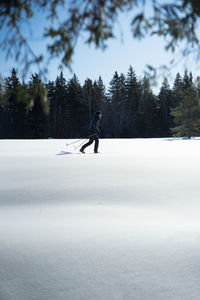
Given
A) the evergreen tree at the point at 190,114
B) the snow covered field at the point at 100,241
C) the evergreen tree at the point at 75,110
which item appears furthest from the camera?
the evergreen tree at the point at 75,110

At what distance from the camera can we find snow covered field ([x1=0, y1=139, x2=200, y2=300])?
2076 mm

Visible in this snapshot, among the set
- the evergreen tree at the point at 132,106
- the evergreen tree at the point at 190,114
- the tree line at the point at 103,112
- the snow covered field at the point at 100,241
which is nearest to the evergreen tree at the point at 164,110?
the tree line at the point at 103,112

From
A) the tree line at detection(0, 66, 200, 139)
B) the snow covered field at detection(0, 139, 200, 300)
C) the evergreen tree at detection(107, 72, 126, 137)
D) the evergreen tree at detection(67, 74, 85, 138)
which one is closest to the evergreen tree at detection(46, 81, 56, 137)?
the tree line at detection(0, 66, 200, 139)

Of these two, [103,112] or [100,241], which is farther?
[103,112]

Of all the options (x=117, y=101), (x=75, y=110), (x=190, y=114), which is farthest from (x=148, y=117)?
(x=190, y=114)

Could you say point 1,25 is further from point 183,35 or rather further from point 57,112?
point 57,112

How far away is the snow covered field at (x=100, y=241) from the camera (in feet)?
6.81

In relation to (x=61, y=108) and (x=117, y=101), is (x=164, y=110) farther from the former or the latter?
(x=61, y=108)

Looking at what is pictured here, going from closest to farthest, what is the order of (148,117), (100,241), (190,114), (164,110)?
(100,241), (190,114), (148,117), (164,110)

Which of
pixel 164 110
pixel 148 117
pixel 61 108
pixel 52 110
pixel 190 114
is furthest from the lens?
pixel 52 110

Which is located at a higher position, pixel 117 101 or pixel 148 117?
pixel 117 101

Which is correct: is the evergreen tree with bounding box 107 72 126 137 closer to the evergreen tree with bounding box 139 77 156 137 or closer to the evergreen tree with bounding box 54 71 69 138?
the evergreen tree with bounding box 139 77 156 137

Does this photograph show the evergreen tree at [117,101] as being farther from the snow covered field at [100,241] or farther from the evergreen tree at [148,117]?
the snow covered field at [100,241]

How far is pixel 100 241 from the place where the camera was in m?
2.73
